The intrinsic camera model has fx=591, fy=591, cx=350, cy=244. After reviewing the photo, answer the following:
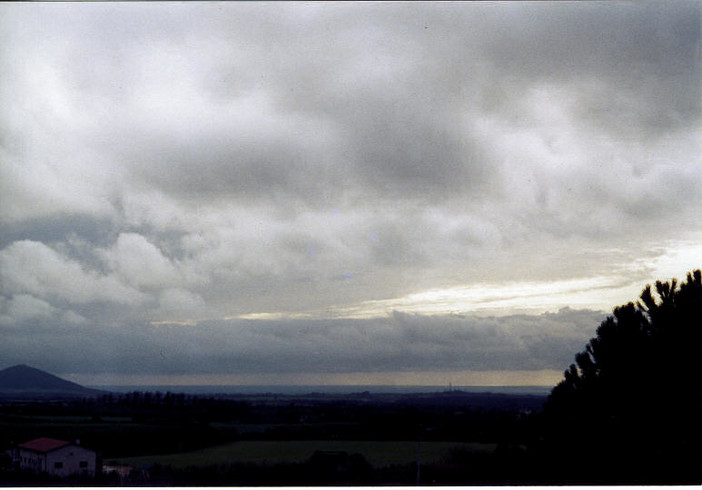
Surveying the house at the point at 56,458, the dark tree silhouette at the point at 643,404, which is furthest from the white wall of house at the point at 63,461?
the dark tree silhouette at the point at 643,404

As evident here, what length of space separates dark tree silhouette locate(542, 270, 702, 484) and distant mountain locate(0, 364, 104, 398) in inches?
165

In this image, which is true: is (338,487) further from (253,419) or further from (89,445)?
(89,445)

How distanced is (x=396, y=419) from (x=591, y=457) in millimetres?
1842

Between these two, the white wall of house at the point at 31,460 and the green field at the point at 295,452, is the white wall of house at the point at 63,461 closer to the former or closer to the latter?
the white wall of house at the point at 31,460

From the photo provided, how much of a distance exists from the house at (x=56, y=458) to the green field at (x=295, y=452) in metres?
0.26

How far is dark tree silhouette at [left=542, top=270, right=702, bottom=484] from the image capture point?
420cm

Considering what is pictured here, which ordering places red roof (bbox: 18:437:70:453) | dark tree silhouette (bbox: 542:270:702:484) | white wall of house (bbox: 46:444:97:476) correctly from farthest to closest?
1. red roof (bbox: 18:437:70:453)
2. white wall of house (bbox: 46:444:97:476)
3. dark tree silhouette (bbox: 542:270:702:484)

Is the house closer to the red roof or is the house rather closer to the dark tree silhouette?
the red roof

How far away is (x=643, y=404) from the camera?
4.36 m

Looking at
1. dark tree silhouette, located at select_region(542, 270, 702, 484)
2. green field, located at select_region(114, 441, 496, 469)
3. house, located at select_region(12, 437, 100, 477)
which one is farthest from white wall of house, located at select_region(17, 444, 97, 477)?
dark tree silhouette, located at select_region(542, 270, 702, 484)

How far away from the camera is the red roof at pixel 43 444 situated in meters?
4.95

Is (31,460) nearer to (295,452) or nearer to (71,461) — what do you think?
(71,461)

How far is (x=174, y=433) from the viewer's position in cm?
536

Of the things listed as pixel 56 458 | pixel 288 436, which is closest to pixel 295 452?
pixel 288 436
